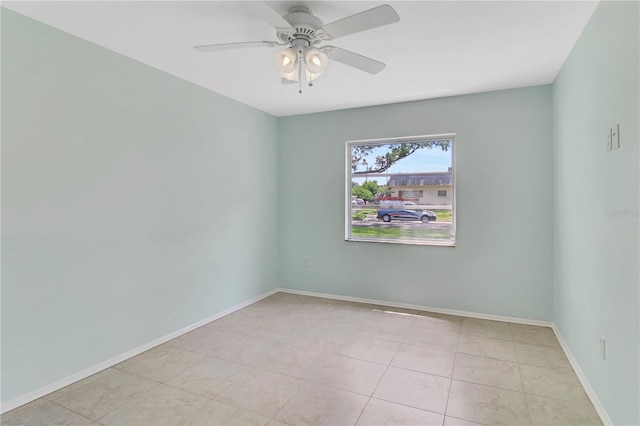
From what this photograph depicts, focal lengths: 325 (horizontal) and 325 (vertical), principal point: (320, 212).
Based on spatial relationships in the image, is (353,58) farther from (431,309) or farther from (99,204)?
(431,309)

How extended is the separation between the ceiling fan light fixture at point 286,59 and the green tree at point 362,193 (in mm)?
2375

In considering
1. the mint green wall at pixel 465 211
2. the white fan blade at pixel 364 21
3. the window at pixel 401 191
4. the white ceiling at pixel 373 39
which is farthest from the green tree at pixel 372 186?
the white fan blade at pixel 364 21

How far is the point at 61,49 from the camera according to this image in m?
2.23

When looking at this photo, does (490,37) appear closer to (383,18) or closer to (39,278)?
(383,18)

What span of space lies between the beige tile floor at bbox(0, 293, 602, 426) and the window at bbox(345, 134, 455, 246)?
3.68 feet

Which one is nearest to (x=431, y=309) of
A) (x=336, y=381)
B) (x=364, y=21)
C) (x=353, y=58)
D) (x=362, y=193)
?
(x=362, y=193)

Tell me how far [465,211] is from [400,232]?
79 centimetres

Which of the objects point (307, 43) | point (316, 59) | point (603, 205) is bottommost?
point (603, 205)

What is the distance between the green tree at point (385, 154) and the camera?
3838mm

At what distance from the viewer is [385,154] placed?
13.4ft

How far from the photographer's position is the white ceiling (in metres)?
1.96

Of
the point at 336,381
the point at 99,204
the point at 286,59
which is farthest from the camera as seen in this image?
the point at 99,204

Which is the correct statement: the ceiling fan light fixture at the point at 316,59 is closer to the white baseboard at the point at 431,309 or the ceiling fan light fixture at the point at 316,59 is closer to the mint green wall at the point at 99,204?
the mint green wall at the point at 99,204

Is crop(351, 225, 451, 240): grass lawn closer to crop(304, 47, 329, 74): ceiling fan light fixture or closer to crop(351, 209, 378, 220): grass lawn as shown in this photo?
crop(351, 209, 378, 220): grass lawn
